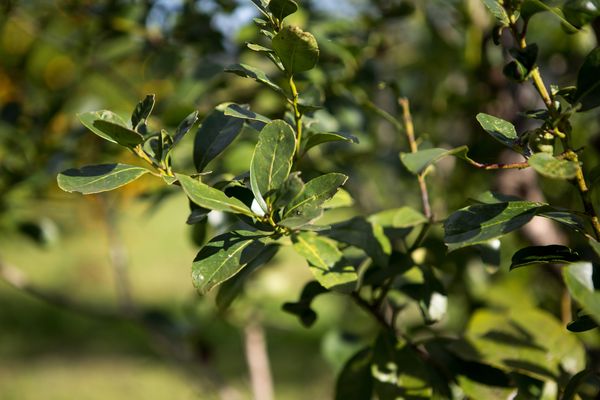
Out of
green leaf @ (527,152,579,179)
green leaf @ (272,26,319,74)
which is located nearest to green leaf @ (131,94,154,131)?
green leaf @ (272,26,319,74)

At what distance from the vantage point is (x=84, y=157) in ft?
4.91

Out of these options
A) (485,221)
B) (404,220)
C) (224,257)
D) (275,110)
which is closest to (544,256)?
(485,221)

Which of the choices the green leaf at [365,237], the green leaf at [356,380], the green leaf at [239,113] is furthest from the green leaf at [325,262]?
the green leaf at [356,380]

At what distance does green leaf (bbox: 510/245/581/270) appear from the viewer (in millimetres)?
650

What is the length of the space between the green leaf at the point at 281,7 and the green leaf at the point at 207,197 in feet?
0.58

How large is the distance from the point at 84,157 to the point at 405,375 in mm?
922

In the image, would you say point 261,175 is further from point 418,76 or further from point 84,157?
point 418,76

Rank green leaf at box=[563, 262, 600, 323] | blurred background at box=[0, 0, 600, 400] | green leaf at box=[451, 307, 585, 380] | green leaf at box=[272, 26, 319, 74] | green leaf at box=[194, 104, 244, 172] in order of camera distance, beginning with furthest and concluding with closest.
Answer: blurred background at box=[0, 0, 600, 400], green leaf at box=[451, 307, 585, 380], green leaf at box=[194, 104, 244, 172], green leaf at box=[272, 26, 319, 74], green leaf at box=[563, 262, 600, 323]

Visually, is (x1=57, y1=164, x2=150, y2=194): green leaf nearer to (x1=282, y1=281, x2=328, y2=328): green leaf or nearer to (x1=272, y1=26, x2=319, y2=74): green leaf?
(x1=272, y1=26, x2=319, y2=74): green leaf

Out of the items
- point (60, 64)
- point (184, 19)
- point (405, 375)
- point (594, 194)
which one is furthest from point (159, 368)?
point (594, 194)

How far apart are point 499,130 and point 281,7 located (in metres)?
0.24

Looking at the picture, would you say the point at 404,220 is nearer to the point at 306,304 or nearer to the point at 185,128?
the point at 306,304

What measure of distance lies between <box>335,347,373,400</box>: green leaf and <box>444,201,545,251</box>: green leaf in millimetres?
360

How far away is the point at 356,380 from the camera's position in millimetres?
938
